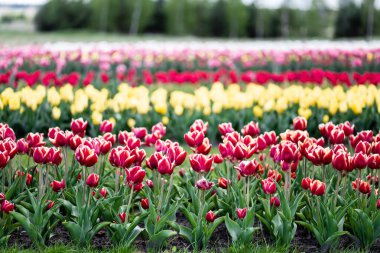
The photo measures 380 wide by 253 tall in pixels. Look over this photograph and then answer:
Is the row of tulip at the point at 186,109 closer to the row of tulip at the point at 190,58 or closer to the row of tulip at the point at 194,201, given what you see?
the row of tulip at the point at 194,201

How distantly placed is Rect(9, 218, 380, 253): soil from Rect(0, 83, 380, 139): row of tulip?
3.05 meters

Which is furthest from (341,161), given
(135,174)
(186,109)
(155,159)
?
(186,109)

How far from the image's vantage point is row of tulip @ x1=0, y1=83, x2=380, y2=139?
688 cm

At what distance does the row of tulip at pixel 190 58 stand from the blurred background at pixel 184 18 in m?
28.1

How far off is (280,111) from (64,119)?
291 cm

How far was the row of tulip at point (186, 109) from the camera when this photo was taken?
6.88 meters

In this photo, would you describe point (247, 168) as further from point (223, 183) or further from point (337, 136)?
point (337, 136)

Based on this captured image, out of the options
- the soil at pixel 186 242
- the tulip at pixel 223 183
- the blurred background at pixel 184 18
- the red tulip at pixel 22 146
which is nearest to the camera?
the soil at pixel 186 242

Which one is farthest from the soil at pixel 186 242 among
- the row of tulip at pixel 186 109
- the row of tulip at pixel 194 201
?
the row of tulip at pixel 186 109

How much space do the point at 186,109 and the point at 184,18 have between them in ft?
133

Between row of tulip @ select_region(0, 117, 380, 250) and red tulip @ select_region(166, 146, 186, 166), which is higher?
red tulip @ select_region(166, 146, 186, 166)

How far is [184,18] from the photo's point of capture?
46.8m

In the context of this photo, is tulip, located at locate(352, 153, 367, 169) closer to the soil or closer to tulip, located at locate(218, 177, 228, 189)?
the soil

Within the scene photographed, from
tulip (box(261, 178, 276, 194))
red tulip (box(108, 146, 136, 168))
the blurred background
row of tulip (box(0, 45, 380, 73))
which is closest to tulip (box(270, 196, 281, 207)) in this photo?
tulip (box(261, 178, 276, 194))
